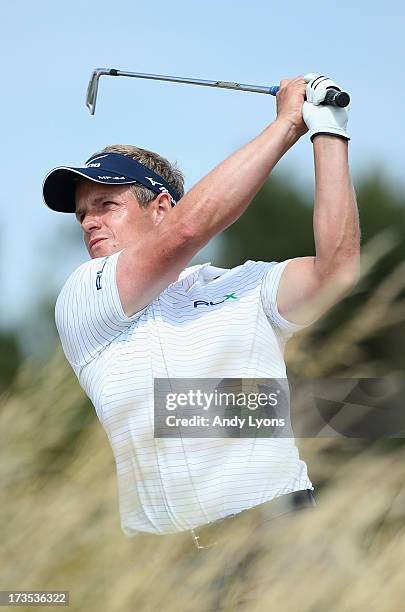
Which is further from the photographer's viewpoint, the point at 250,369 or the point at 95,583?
the point at 250,369

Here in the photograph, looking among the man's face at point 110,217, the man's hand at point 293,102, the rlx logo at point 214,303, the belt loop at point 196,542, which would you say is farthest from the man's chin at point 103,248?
the belt loop at point 196,542

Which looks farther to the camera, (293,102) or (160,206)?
(160,206)

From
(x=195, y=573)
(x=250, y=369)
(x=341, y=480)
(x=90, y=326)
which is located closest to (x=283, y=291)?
(x=250, y=369)

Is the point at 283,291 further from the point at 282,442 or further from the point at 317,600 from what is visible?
the point at 317,600

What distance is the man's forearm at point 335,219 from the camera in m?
2.75

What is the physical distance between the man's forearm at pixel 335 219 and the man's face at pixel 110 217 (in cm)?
69

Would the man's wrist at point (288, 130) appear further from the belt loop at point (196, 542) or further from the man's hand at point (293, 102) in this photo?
the belt loop at point (196, 542)

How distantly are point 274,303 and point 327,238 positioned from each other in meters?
0.23

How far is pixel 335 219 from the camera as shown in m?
2.75

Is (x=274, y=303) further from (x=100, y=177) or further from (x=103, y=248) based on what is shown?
(x=100, y=177)

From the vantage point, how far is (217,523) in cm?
248

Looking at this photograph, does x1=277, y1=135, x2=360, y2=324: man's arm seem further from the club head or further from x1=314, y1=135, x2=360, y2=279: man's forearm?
the club head

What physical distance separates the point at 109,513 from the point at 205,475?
0.66 m

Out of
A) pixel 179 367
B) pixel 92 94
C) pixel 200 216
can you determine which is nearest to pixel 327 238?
pixel 200 216
